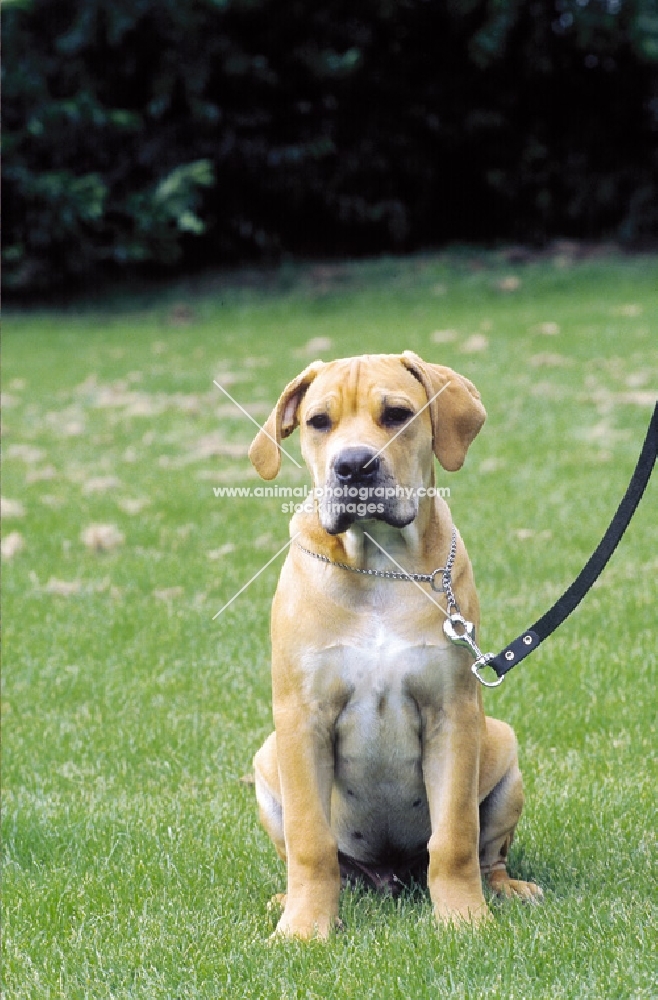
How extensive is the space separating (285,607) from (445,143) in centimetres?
1987

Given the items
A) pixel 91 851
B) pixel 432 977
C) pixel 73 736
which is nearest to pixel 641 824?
pixel 432 977

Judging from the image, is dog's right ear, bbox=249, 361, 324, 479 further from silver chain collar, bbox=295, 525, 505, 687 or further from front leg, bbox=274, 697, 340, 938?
front leg, bbox=274, 697, 340, 938

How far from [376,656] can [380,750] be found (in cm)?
31

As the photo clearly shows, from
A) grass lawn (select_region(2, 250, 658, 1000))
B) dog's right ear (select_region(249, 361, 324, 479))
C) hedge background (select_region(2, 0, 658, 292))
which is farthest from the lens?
hedge background (select_region(2, 0, 658, 292))

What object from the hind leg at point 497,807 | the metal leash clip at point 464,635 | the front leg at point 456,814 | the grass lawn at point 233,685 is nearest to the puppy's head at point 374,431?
the metal leash clip at point 464,635

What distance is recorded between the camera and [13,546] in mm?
7691

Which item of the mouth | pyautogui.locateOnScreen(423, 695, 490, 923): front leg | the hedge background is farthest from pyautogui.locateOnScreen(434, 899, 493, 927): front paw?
the hedge background

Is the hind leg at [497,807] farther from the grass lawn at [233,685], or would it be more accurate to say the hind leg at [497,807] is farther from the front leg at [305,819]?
the front leg at [305,819]

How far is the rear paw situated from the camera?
11.8 ft

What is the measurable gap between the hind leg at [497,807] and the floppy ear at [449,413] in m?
0.91

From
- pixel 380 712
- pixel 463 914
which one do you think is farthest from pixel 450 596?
pixel 463 914

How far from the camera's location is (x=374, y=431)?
348 centimetres

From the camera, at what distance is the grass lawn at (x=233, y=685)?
3248 millimetres

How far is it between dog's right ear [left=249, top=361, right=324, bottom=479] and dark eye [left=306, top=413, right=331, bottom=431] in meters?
0.15
